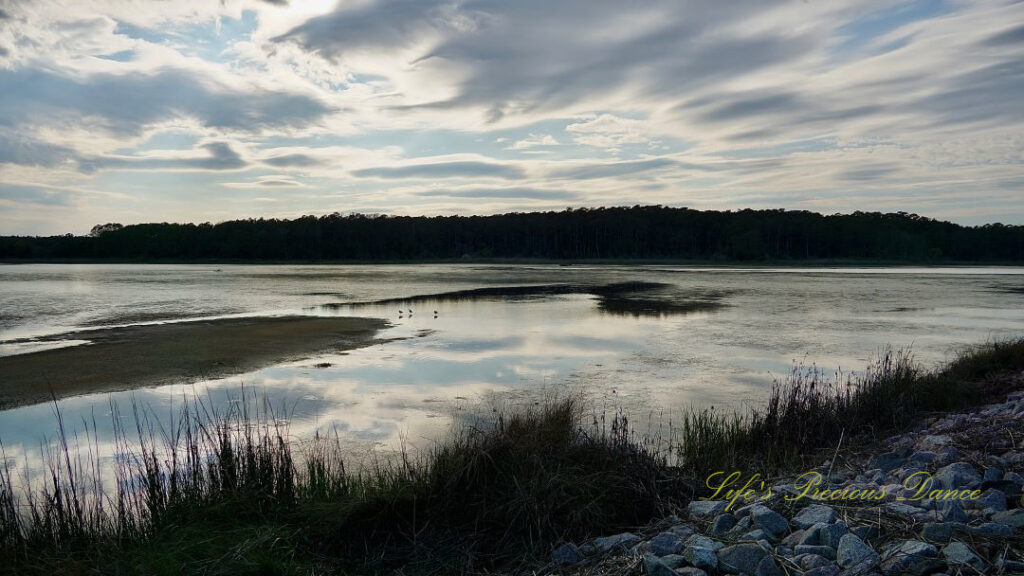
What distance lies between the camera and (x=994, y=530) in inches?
140

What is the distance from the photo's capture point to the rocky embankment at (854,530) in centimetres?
339

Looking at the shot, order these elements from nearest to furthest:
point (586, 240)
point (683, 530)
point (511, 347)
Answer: point (683, 530)
point (511, 347)
point (586, 240)

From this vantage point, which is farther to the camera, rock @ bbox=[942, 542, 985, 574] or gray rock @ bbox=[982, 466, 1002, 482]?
gray rock @ bbox=[982, 466, 1002, 482]

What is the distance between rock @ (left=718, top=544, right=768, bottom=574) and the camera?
3578mm

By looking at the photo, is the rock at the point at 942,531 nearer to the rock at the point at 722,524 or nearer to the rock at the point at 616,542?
the rock at the point at 722,524

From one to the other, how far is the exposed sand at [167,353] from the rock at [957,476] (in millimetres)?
12162

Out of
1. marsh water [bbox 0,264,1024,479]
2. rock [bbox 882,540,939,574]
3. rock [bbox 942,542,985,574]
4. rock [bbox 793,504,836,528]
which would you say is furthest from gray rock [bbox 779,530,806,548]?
marsh water [bbox 0,264,1024,479]

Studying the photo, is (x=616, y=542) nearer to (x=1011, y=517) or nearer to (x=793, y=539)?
(x=793, y=539)

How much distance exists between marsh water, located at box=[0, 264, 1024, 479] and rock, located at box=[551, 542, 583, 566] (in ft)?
14.0

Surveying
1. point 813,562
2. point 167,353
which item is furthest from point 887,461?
point 167,353

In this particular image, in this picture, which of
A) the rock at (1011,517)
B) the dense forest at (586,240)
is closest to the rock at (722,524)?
the rock at (1011,517)

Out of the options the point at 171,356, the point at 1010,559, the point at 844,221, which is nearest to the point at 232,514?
the point at 1010,559

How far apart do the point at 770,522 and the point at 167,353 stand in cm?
1551

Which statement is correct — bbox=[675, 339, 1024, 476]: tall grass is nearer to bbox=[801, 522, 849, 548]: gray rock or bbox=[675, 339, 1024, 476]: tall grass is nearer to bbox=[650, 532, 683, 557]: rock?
bbox=[650, 532, 683, 557]: rock
